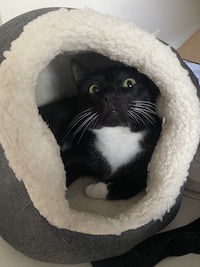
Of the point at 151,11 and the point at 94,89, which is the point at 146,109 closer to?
the point at 94,89

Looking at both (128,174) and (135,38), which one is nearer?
(135,38)

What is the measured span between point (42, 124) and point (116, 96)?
200mm

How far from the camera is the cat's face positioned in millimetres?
1006

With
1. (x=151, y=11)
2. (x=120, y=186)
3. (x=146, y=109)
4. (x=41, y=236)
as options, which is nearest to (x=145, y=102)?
(x=146, y=109)

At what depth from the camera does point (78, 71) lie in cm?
107

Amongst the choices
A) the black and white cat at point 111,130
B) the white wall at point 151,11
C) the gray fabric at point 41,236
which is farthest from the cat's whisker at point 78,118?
the white wall at point 151,11

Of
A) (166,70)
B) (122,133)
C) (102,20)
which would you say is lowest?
(122,133)

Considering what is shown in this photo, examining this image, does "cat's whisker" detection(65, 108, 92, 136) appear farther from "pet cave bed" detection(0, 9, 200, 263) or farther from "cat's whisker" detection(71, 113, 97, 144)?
"pet cave bed" detection(0, 9, 200, 263)

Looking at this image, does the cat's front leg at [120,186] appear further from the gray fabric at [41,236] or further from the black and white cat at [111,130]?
the gray fabric at [41,236]

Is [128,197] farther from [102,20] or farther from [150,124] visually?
[102,20]

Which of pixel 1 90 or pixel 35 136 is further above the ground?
pixel 1 90

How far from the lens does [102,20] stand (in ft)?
2.99

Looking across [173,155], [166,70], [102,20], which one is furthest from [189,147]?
[102,20]

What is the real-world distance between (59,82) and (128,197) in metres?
0.40
